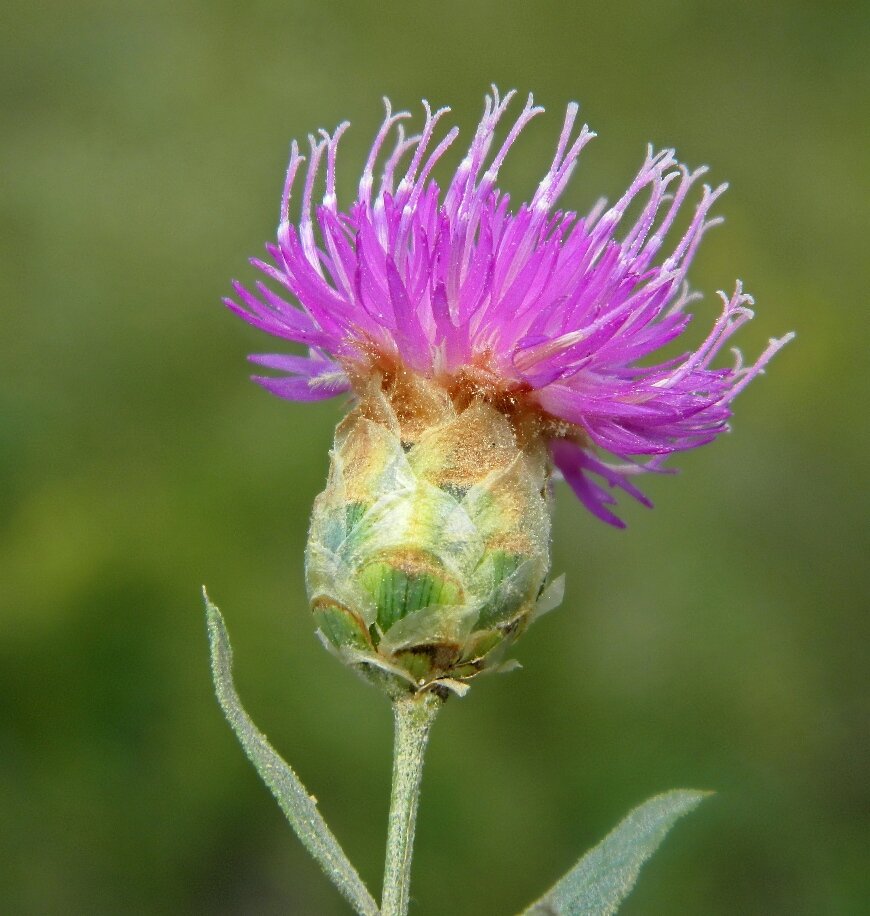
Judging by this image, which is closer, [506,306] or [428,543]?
[428,543]

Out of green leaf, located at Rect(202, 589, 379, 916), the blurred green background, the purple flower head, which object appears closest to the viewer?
green leaf, located at Rect(202, 589, 379, 916)

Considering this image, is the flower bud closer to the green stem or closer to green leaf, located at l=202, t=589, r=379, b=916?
the green stem

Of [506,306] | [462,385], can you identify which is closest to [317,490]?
[462,385]

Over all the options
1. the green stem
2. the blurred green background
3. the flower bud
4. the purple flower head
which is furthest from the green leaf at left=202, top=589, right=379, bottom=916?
the blurred green background

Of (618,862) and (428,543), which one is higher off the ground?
(428,543)

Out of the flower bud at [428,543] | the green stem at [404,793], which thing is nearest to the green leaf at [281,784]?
the green stem at [404,793]

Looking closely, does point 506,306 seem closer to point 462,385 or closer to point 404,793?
point 462,385

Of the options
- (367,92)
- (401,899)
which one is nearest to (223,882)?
(401,899)
